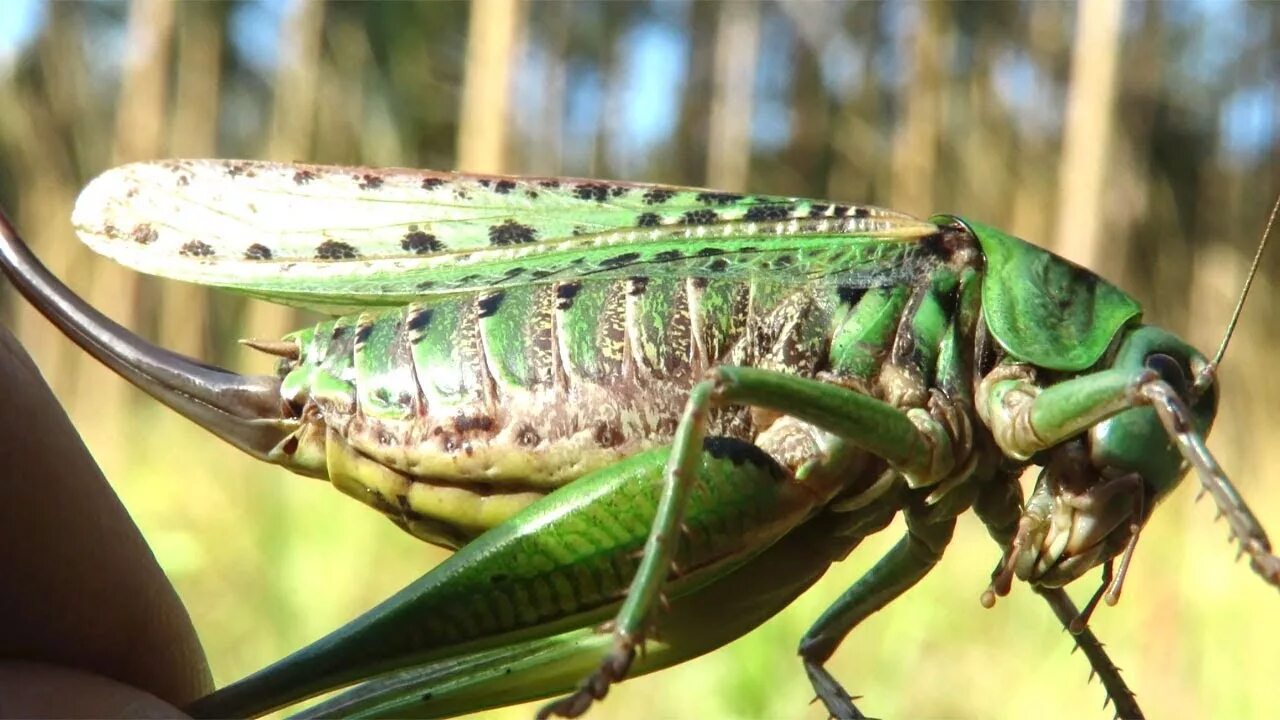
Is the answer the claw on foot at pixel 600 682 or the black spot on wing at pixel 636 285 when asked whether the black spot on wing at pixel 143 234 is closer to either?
the black spot on wing at pixel 636 285

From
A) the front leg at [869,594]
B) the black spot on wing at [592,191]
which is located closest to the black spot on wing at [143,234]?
the black spot on wing at [592,191]

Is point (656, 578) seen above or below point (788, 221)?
below

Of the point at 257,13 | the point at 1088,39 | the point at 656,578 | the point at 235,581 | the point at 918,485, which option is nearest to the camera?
the point at 656,578

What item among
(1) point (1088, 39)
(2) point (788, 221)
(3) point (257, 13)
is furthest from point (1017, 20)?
(2) point (788, 221)

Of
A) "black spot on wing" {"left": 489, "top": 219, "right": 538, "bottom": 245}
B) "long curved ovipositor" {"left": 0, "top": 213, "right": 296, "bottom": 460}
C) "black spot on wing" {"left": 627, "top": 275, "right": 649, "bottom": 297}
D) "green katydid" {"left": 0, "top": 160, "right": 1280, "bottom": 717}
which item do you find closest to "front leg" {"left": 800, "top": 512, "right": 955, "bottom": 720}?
"green katydid" {"left": 0, "top": 160, "right": 1280, "bottom": 717}

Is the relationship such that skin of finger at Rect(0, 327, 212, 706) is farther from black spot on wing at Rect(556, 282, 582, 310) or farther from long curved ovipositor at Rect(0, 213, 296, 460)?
black spot on wing at Rect(556, 282, 582, 310)

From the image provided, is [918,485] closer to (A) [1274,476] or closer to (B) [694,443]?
(B) [694,443]
